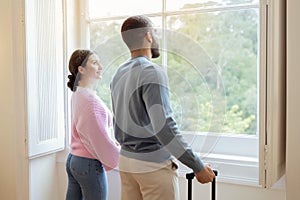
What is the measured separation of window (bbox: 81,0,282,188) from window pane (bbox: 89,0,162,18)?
11 millimetres

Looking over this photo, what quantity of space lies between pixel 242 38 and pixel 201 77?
40cm

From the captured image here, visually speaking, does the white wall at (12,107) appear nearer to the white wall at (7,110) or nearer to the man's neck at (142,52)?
the white wall at (7,110)

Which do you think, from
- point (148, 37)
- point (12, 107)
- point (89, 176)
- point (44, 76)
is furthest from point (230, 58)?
point (12, 107)

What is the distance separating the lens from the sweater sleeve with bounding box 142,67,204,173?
5.01 ft

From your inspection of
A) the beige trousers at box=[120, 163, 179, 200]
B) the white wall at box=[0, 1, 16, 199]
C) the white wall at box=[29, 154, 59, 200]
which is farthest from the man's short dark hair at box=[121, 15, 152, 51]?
the white wall at box=[29, 154, 59, 200]

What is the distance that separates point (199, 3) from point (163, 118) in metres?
0.93

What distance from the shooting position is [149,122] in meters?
1.60

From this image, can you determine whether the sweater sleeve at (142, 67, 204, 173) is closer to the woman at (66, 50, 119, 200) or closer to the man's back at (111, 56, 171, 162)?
the man's back at (111, 56, 171, 162)

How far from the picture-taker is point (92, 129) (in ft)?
6.43

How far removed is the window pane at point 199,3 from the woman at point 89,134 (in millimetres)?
580

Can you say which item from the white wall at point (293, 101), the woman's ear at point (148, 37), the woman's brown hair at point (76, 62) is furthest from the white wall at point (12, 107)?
the white wall at point (293, 101)

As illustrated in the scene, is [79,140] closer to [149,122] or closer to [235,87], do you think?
[149,122]

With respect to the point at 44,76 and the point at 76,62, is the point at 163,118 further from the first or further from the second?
the point at 44,76

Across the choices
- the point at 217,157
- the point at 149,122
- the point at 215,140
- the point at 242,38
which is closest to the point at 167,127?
the point at 149,122
